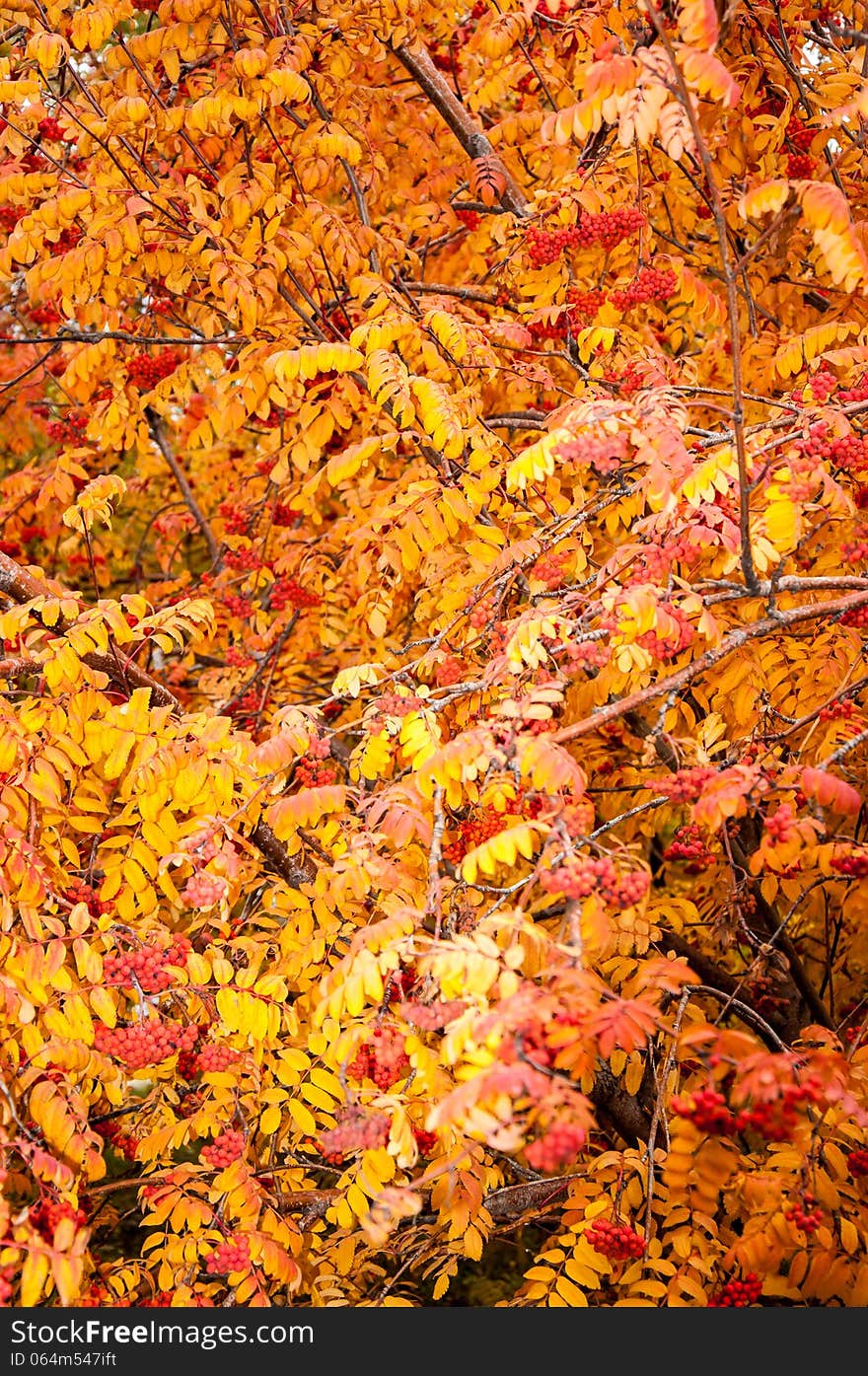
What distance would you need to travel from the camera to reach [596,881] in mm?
2373

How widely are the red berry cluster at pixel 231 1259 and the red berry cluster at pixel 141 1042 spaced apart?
2.11 feet

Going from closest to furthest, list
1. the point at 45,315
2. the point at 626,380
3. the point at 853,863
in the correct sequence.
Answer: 1. the point at 853,863
2. the point at 626,380
3. the point at 45,315

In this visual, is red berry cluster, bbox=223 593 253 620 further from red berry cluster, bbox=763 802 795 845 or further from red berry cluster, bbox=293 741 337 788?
red berry cluster, bbox=763 802 795 845

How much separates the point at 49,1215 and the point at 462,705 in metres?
2.14

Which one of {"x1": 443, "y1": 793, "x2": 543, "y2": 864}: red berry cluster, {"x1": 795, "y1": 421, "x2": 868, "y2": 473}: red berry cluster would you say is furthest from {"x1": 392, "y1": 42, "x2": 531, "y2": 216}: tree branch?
{"x1": 443, "y1": 793, "x2": 543, "y2": 864}: red berry cluster

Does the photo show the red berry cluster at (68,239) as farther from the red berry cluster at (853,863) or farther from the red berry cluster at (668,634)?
the red berry cluster at (853,863)

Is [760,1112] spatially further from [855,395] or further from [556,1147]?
[855,395]

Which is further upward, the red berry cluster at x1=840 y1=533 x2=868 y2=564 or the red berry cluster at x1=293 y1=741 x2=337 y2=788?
the red berry cluster at x1=840 y1=533 x2=868 y2=564

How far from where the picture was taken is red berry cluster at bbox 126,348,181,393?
17.9 ft

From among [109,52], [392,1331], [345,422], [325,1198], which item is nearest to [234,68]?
[109,52]

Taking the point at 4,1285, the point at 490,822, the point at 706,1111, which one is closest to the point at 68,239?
the point at 490,822

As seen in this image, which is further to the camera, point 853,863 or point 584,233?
point 584,233

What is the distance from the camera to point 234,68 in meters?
4.20

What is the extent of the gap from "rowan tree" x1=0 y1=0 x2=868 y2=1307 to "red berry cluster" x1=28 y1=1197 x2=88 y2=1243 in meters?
0.01
